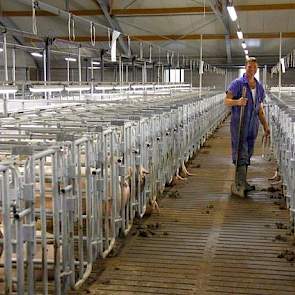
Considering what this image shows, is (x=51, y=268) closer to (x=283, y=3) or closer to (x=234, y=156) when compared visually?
(x=234, y=156)

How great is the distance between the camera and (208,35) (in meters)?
28.1

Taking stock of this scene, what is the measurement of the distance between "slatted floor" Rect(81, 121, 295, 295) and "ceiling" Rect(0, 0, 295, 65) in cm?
1608

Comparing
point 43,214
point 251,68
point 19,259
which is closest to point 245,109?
point 251,68

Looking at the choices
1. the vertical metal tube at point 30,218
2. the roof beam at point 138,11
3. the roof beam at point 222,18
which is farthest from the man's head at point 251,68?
the roof beam at point 138,11

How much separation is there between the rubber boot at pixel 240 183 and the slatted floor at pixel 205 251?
0.14m

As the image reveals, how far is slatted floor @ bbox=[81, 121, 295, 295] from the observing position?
4457mm

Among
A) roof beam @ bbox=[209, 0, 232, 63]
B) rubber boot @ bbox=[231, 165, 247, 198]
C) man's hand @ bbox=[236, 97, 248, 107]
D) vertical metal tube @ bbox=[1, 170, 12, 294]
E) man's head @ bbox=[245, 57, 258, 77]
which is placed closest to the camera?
vertical metal tube @ bbox=[1, 170, 12, 294]

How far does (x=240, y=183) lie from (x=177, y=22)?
65.7ft

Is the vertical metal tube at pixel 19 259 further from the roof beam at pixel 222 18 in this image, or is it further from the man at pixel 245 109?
the roof beam at pixel 222 18

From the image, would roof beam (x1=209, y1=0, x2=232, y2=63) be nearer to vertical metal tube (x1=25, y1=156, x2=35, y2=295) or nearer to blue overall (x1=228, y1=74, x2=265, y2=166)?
blue overall (x1=228, y1=74, x2=265, y2=166)

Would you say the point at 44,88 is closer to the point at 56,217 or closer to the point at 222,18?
the point at 56,217

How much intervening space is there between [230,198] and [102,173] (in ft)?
11.3

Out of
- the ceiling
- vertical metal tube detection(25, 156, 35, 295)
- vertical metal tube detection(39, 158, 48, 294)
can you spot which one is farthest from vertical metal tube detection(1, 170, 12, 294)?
the ceiling

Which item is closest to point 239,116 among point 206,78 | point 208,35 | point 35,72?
point 208,35
